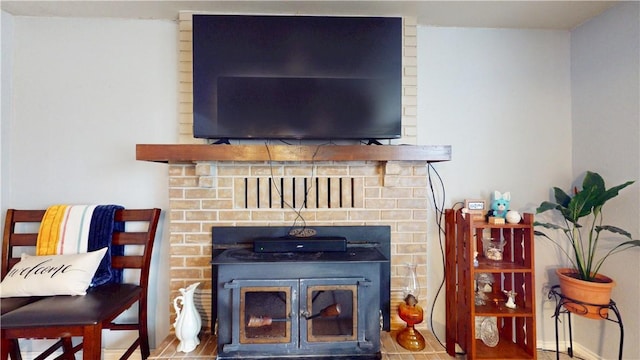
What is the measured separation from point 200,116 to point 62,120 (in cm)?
96

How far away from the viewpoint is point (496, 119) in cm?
194

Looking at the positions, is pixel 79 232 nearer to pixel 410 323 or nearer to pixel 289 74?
pixel 289 74

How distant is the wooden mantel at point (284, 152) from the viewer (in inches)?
60.7

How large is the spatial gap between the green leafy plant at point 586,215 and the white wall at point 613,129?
8 cm

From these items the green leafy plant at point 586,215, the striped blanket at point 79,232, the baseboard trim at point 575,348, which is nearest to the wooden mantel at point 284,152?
the striped blanket at point 79,232

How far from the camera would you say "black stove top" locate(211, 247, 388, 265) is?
1467 millimetres

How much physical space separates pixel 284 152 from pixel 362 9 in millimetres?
1047

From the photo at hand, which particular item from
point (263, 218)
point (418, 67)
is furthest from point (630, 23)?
point (263, 218)

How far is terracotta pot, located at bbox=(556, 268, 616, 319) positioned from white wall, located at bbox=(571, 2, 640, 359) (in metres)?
0.22

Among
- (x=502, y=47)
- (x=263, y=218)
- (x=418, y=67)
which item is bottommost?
(x=263, y=218)

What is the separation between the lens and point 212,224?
1.80m

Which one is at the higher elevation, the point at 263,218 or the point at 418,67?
the point at 418,67

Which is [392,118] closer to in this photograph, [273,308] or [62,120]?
[273,308]

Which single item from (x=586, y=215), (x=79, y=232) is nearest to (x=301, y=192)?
(x=79, y=232)
